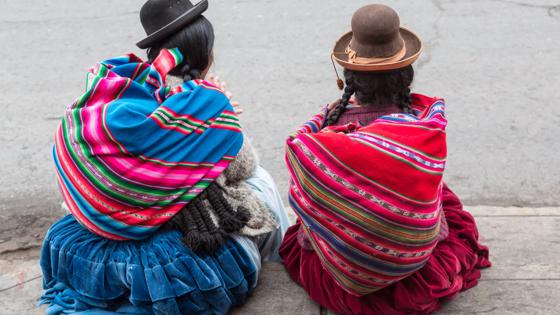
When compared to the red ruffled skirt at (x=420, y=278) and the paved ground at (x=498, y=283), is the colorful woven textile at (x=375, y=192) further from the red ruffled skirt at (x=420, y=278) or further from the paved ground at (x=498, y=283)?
the paved ground at (x=498, y=283)

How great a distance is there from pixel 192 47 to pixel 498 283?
1.53 meters

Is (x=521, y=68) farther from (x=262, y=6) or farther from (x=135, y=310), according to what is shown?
(x=135, y=310)

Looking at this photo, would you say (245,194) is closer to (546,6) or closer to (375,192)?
(375,192)

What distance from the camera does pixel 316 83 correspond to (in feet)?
18.1

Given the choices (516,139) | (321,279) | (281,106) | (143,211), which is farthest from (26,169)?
(516,139)

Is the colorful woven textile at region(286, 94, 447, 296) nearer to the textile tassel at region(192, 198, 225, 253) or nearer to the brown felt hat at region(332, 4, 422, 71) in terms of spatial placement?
the brown felt hat at region(332, 4, 422, 71)

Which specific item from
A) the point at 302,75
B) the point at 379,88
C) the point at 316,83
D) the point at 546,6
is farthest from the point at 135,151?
the point at 546,6

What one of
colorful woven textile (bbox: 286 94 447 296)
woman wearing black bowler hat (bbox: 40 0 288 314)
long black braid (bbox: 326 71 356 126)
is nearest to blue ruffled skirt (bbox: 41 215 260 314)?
woman wearing black bowler hat (bbox: 40 0 288 314)

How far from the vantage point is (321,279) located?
2.58m

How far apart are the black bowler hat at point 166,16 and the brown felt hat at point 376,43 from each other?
68cm

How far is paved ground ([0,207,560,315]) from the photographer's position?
2.57 m

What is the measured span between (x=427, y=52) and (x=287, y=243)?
3488 millimetres

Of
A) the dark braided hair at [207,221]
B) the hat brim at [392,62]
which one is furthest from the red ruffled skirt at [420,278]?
the hat brim at [392,62]

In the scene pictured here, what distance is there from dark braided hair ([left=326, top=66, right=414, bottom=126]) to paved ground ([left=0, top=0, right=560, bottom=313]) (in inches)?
31.4
